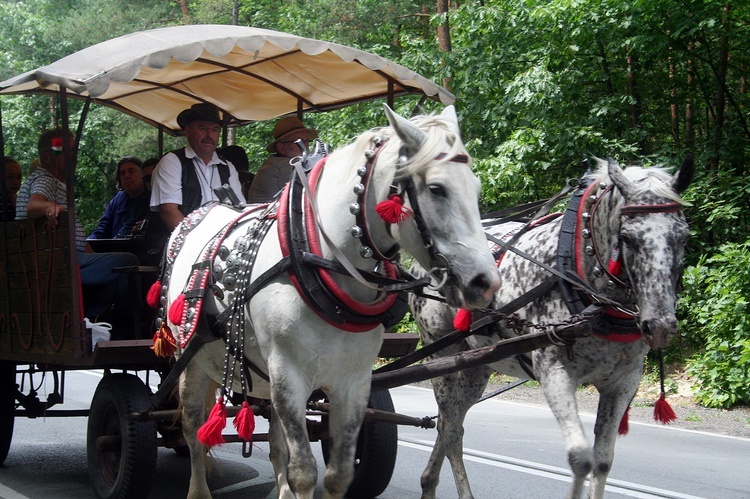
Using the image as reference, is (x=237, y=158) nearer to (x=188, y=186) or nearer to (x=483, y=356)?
(x=188, y=186)

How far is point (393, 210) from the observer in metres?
→ 3.41

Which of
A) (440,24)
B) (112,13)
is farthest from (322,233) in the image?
(112,13)

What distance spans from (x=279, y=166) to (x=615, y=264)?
3.01m

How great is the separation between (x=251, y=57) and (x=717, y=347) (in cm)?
733

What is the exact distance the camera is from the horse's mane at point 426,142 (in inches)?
135

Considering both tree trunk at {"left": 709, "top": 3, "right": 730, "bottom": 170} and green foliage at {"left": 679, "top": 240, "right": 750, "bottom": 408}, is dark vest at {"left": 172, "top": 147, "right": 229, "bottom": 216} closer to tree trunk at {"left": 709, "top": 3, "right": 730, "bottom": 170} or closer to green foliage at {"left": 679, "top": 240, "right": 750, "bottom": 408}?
green foliage at {"left": 679, "top": 240, "right": 750, "bottom": 408}

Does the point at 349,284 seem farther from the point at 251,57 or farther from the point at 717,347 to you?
the point at 717,347

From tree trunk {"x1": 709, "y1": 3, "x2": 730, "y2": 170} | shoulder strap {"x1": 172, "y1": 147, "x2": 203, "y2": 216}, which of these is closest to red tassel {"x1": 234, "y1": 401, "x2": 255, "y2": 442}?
shoulder strap {"x1": 172, "y1": 147, "x2": 203, "y2": 216}

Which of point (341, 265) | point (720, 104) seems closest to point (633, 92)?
point (720, 104)

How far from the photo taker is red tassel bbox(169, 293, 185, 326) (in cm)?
456

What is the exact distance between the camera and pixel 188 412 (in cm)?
511

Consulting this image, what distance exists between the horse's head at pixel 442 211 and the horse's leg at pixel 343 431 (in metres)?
0.77

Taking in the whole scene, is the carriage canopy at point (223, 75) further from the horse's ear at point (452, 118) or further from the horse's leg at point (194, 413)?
the horse's leg at point (194, 413)

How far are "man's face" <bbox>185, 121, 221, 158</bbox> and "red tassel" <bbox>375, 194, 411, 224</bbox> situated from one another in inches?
111
